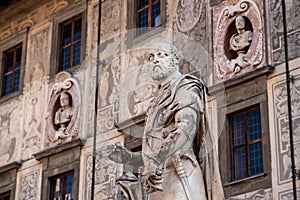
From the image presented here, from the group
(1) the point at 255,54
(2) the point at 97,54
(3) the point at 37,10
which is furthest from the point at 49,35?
(1) the point at 255,54

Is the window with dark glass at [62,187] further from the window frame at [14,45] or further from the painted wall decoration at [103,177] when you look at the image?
the window frame at [14,45]

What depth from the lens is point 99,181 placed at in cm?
1670

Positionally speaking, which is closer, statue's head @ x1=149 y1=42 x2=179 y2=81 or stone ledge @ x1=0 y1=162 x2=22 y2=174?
statue's head @ x1=149 y1=42 x2=179 y2=81

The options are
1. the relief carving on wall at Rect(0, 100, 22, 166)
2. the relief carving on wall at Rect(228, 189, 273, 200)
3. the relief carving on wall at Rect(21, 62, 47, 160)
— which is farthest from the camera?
the relief carving on wall at Rect(0, 100, 22, 166)

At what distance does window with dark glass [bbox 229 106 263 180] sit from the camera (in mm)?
14250

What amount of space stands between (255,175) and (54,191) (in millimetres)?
5314

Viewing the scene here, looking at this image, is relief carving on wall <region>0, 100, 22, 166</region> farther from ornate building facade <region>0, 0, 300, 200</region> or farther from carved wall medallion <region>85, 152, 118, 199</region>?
carved wall medallion <region>85, 152, 118, 199</region>

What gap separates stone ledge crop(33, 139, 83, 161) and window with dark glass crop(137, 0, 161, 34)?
2441mm

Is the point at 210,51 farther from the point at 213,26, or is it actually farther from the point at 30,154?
the point at 30,154

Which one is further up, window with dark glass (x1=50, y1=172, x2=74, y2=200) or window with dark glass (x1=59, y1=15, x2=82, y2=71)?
window with dark glass (x1=59, y1=15, x2=82, y2=71)

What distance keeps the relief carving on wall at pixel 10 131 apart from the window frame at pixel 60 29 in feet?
4.11

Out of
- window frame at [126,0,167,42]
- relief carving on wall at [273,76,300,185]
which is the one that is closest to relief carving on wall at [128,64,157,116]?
window frame at [126,0,167,42]

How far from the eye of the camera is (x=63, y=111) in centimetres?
1827

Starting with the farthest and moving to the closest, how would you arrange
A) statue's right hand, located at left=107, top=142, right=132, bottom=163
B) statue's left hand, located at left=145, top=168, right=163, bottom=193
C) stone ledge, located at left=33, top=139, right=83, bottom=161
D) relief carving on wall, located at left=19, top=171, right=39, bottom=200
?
relief carving on wall, located at left=19, top=171, right=39, bottom=200, stone ledge, located at left=33, top=139, right=83, bottom=161, statue's right hand, located at left=107, top=142, right=132, bottom=163, statue's left hand, located at left=145, top=168, right=163, bottom=193
